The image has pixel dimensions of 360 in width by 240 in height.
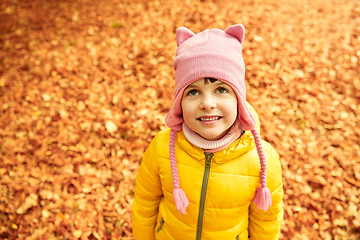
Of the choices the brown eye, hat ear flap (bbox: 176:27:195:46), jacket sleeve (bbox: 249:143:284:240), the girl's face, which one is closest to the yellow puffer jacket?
jacket sleeve (bbox: 249:143:284:240)

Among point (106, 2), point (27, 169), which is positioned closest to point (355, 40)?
point (106, 2)

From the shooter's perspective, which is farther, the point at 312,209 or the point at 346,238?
the point at 312,209

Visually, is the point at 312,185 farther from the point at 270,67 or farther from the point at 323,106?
the point at 270,67

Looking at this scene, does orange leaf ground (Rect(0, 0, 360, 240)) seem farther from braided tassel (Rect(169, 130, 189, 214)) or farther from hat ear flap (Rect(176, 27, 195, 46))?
hat ear flap (Rect(176, 27, 195, 46))

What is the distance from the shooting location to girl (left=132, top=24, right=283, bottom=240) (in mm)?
1587

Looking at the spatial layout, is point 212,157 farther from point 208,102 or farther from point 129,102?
point 129,102

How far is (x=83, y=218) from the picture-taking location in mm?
3170

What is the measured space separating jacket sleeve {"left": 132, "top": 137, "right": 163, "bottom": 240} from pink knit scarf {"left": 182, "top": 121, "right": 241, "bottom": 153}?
294 millimetres

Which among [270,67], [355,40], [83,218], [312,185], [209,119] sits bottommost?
[83,218]

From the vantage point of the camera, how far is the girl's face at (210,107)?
157cm

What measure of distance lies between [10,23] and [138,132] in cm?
328

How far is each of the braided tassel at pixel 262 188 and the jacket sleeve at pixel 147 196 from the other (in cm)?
63

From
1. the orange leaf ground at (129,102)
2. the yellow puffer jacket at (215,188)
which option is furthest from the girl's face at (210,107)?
the orange leaf ground at (129,102)

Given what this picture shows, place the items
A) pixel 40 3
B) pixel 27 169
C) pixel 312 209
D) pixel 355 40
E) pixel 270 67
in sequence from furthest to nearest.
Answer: pixel 40 3, pixel 355 40, pixel 270 67, pixel 27 169, pixel 312 209
